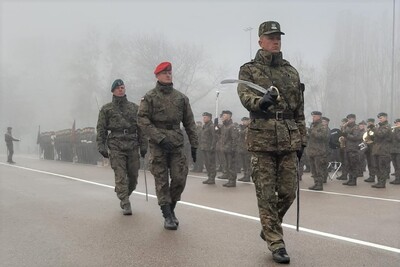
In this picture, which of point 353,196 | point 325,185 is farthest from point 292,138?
point 325,185

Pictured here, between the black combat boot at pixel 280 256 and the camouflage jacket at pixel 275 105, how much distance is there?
985 mm

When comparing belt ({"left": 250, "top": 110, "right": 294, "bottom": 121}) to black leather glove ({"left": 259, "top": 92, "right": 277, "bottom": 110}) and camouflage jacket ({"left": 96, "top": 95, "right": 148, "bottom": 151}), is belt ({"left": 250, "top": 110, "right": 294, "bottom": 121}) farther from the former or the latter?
camouflage jacket ({"left": 96, "top": 95, "right": 148, "bottom": 151})

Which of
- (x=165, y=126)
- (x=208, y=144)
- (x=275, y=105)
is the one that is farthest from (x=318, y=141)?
(x=275, y=105)

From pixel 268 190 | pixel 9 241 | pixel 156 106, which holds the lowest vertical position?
pixel 9 241

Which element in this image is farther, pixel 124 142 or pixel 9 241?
pixel 124 142

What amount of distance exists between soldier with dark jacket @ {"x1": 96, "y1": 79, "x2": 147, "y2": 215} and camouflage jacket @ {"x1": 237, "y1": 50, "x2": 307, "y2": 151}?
324 centimetres

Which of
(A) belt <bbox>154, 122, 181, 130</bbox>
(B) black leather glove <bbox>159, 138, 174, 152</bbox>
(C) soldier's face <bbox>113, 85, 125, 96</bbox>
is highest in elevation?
(C) soldier's face <bbox>113, 85, 125, 96</bbox>

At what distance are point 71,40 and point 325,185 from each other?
5734 cm

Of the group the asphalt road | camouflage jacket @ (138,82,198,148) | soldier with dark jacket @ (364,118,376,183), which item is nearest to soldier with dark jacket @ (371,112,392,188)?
soldier with dark jacket @ (364,118,376,183)

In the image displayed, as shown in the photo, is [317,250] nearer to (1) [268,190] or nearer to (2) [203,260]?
(1) [268,190]

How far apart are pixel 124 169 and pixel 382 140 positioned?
8.03 m

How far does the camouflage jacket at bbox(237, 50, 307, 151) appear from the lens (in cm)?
448

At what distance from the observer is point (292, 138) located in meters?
4.53

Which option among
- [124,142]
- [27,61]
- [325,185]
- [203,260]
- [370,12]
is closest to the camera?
[203,260]
